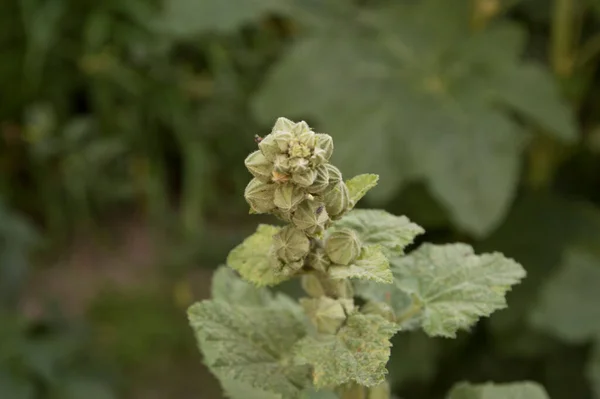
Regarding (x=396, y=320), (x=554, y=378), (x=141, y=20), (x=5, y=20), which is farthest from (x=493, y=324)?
(x=5, y=20)

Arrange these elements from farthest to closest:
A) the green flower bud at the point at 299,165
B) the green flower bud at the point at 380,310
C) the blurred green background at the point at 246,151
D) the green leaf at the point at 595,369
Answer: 1. the blurred green background at the point at 246,151
2. the green leaf at the point at 595,369
3. the green flower bud at the point at 380,310
4. the green flower bud at the point at 299,165

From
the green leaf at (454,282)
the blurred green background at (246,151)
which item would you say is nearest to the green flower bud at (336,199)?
the green leaf at (454,282)

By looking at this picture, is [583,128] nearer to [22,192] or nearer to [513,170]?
[513,170]

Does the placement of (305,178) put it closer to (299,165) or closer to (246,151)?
(299,165)

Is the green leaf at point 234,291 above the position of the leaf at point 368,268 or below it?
above

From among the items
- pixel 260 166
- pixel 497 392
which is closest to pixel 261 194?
pixel 260 166

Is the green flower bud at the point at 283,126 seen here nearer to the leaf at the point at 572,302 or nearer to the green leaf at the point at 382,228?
the green leaf at the point at 382,228

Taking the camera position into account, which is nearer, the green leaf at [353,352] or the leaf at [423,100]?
the green leaf at [353,352]
